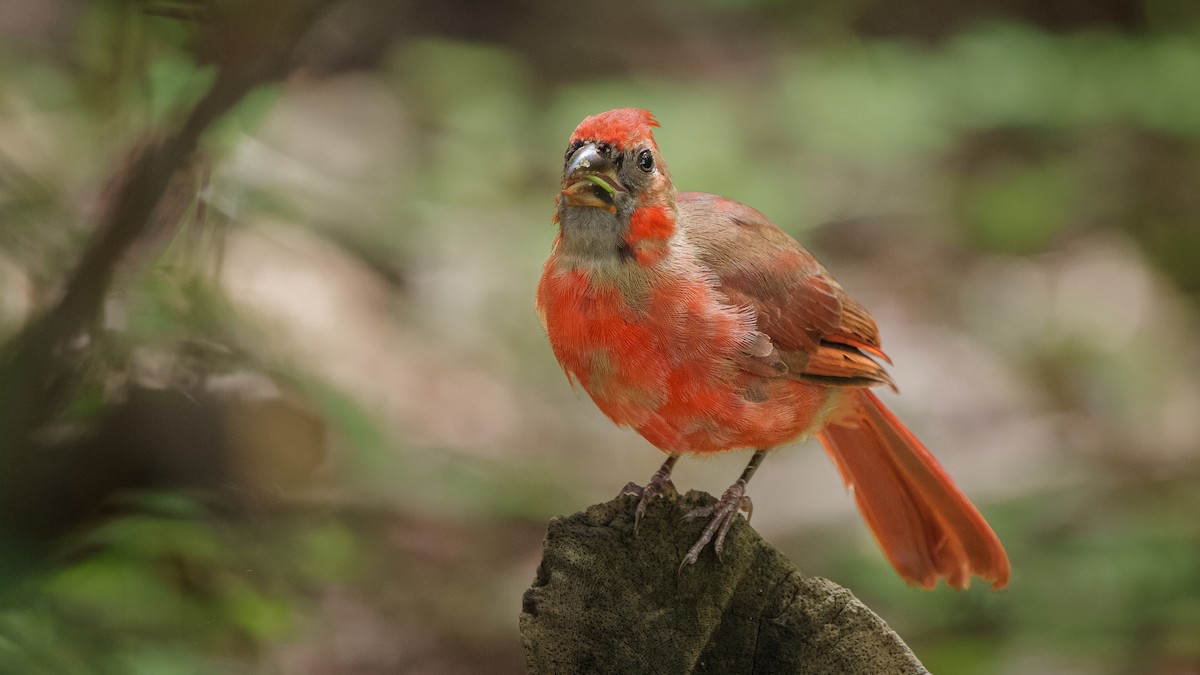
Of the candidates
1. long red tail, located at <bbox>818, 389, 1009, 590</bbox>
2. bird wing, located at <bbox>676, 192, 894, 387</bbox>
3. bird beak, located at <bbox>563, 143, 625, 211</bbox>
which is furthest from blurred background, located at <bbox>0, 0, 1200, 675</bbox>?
long red tail, located at <bbox>818, 389, 1009, 590</bbox>

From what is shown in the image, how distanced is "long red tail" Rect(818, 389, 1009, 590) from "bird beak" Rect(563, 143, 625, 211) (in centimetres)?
91

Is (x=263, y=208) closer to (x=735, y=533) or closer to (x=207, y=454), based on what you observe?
(x=207, y=454)

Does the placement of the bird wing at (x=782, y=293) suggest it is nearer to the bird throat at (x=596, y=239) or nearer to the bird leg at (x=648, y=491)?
the bird throat at (x=596, y=239)

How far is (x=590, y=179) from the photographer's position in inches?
87.6

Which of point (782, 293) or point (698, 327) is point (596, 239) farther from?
point (782, 293)

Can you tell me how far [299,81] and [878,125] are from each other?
2691 millimetres

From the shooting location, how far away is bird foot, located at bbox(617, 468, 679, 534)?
1933 millimetres

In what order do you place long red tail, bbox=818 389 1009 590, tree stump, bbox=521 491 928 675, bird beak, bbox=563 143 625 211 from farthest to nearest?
1. long red tail, bbox=818 389 1009 590
2. bird beak, bbox=563 143 625 211
3. tree stump, bbox=521 491 928 675

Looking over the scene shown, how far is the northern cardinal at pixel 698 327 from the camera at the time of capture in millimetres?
2264

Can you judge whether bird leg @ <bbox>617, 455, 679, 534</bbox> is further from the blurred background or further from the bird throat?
the blurred background

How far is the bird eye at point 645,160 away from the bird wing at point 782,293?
0.23 meters

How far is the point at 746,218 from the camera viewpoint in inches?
105

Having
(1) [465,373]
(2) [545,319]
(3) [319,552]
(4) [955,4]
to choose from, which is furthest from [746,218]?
(4) [955,4]

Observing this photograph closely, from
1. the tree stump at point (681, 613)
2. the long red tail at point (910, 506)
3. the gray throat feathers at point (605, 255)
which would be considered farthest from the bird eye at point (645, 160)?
the long red tail at point (910, 506)
